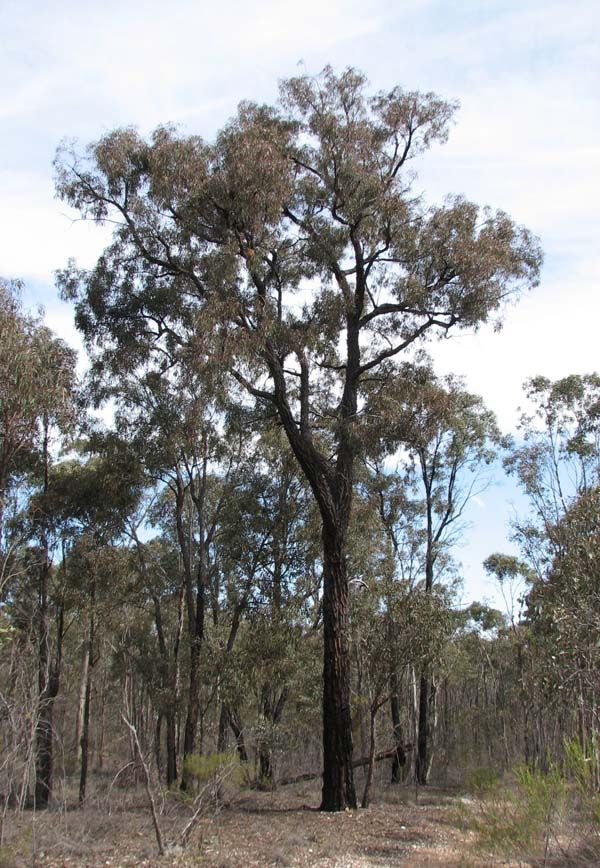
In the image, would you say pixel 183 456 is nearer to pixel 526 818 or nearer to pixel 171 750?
pixel 171 750

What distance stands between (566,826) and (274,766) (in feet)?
31.5

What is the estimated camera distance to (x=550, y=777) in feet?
18.6

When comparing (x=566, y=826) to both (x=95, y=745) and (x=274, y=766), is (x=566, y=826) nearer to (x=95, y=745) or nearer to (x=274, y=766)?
(x=274, y=766)

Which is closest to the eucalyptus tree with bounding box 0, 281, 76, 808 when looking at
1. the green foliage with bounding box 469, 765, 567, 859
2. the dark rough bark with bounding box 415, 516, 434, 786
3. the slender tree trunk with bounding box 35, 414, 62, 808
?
the slender tree trunk with bounding box 35, 414, 62, 808

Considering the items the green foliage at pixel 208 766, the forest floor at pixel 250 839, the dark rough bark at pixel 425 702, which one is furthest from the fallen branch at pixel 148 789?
the dark rough bark at pixel 425 702

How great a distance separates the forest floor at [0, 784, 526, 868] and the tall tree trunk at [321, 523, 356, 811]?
35 centimetres

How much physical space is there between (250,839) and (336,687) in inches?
88.5

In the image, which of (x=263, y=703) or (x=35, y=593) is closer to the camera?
(x=263, y=703)

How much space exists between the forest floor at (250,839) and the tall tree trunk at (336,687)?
0.35m

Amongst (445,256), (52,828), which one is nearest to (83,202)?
(445,256)

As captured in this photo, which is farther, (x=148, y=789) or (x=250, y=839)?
(x=250, y=839)

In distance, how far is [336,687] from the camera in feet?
33.4

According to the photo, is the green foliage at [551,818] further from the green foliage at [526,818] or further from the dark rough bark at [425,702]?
the dark rough bark at [425,702]

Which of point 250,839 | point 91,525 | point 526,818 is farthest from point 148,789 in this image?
point 91,525
